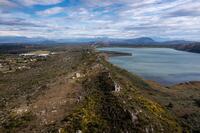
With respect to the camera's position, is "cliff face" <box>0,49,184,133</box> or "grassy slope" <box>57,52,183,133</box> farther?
"grassy slope" <box>57,52,183,133</box>

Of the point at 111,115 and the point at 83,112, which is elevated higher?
the point at 83,112

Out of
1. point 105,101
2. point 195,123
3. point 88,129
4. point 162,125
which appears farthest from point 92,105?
point 195,123

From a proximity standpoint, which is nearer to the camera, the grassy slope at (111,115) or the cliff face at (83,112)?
the cliff face at (83,112)

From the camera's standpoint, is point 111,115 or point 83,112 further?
point 111,115

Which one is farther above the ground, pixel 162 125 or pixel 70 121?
pixel 70 121

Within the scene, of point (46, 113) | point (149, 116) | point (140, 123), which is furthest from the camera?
point (149, 116)

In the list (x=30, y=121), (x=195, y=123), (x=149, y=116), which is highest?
(x=30, y=121)

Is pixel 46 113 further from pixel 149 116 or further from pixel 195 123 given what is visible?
pixel 195 123

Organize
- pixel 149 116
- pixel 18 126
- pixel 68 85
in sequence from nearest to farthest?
pixel 18 126, pixel 149 116, pixel 68 85

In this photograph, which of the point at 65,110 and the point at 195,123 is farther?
the point at 195,123
